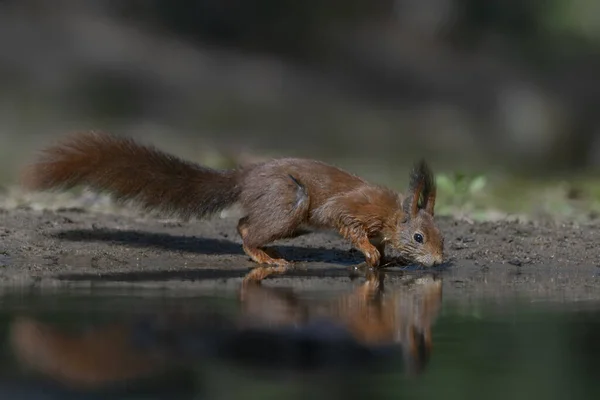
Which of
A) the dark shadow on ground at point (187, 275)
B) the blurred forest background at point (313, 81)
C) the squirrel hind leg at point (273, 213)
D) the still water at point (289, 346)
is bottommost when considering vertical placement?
the still water at point (289, 346)

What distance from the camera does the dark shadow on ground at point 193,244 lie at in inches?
412

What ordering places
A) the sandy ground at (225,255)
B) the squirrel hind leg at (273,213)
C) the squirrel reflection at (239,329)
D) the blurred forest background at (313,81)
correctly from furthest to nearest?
the blurred forest background at (313,81) → the squirrel hind leg at (273,213) → the sandy ground at (225,255) → the squirrel reflection at (239,329)

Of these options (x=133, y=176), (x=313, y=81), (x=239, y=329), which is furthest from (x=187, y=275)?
(x=313, y=81)

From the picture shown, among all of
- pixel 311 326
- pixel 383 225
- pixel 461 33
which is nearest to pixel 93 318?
pixel 311 326

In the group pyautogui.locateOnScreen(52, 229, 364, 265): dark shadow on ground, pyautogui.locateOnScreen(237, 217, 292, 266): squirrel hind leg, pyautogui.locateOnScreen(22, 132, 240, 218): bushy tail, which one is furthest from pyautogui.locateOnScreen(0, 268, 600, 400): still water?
pyautogui.locateOnScreen(52, 229, 364, 265): dark shadow on ground

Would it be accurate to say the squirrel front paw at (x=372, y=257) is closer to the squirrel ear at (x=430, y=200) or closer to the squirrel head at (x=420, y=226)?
the squirrel head at (x=420, y=226)

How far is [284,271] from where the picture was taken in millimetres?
9586

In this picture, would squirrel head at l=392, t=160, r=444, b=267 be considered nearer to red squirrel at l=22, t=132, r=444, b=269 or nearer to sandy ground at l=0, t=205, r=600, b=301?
red squirrel at l=22, t=132, r=444, b=269

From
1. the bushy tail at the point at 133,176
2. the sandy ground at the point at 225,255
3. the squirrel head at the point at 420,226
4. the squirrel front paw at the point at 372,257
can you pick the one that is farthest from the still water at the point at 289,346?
the bushy tail at the point at 133,176

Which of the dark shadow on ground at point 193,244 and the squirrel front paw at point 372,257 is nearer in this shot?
the squirrel front paw at point 372,257

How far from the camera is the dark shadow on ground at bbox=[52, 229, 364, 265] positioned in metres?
10.5

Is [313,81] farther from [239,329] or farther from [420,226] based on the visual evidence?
[239,329]

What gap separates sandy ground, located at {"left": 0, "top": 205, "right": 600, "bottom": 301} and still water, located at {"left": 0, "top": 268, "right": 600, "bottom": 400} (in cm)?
66

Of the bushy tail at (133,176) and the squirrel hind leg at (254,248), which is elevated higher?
the bushy tail at (133,176)
